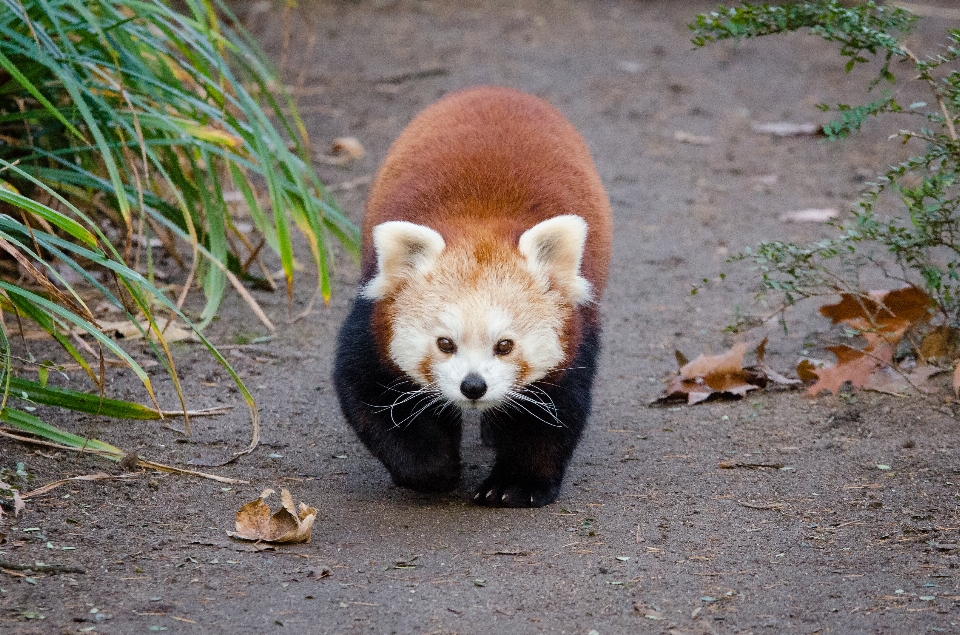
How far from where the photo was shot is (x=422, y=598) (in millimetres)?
2893

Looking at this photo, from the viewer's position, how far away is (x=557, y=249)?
3408mm

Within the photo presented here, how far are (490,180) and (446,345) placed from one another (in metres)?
0.68

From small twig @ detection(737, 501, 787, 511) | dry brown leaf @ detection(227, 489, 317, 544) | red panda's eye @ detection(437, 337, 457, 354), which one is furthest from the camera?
small twig @ detection(737, 501, 787, 511)

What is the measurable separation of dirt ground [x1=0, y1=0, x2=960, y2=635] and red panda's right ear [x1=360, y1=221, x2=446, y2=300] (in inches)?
31.2

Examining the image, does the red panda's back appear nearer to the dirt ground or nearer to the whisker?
the whisker

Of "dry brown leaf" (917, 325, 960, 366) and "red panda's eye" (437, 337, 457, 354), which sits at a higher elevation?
"red panda's eye" (437, 337, 457, 354)

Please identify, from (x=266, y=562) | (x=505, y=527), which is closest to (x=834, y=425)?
(x=505, y=527)

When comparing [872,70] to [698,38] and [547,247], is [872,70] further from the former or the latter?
[547,247]

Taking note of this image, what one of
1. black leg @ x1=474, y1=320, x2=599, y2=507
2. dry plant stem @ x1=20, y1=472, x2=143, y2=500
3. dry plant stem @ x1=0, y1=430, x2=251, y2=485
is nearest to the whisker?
black leg @ x1=474, y1=320, x2=599, y2=507

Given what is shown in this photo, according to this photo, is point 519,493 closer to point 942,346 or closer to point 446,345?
point 446,345

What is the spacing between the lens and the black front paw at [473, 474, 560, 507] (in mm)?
3680

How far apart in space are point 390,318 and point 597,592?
1.09m

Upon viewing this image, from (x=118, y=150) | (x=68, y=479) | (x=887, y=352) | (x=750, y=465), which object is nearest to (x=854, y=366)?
(x=887, y=352)

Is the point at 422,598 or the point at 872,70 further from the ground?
the point at 422,598
